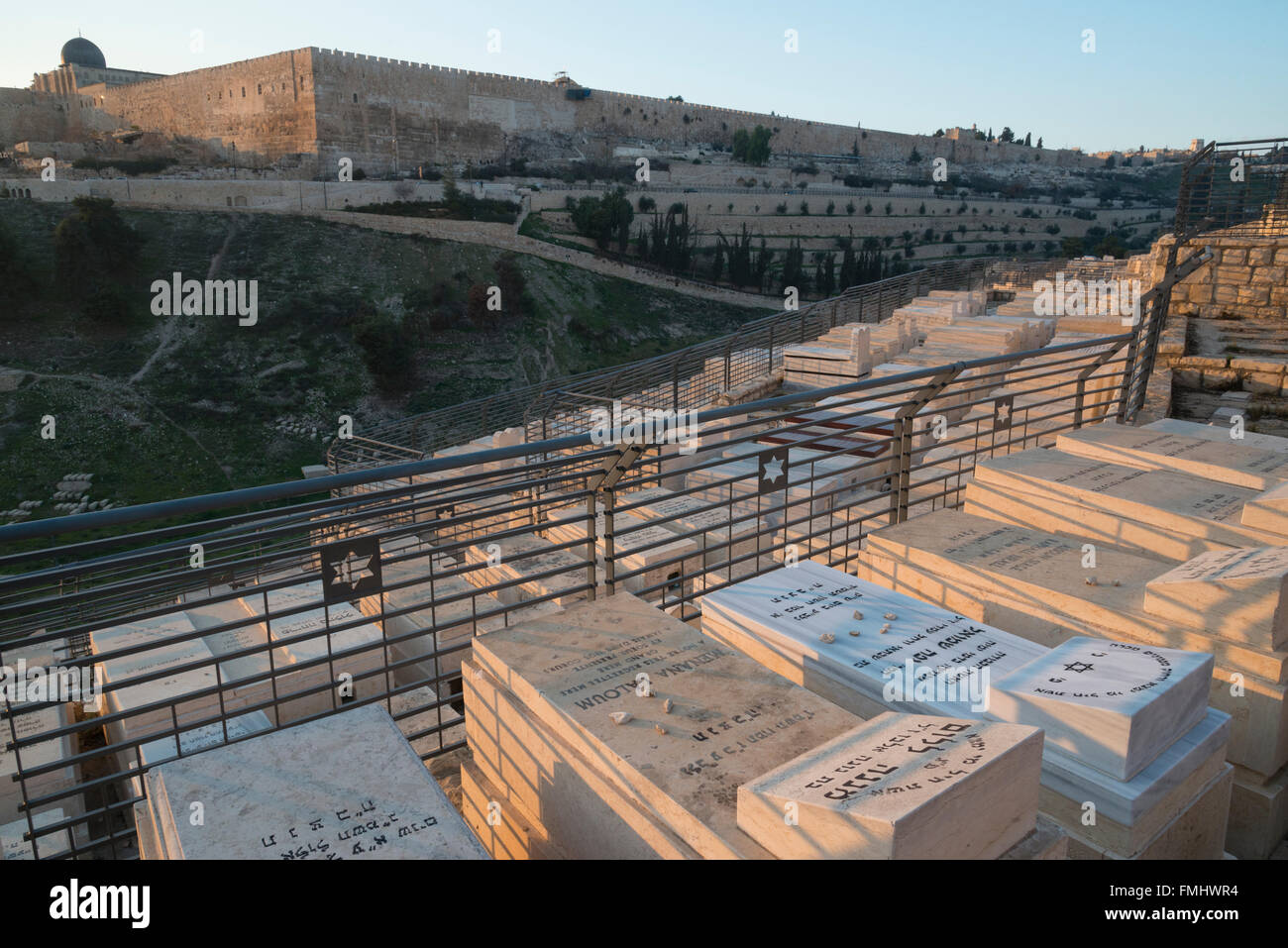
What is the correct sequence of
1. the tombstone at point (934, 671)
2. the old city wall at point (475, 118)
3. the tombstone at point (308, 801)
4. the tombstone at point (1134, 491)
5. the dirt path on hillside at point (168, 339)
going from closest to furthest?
the tombstone at point (308, 801), the tombstone at point (934, 671), the tombstone at point (1134, 491), the dirt path on hillside at point (168, 339), the old city wall at point (475, 118)

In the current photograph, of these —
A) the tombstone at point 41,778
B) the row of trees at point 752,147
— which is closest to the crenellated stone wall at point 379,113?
the row of trees at point 752,147

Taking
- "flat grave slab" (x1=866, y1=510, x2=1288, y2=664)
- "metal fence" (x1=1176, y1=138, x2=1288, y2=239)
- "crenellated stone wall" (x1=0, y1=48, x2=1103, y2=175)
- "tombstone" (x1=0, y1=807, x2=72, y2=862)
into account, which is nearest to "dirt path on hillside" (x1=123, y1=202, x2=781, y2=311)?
"crenellated stone wall" (x1=0, y1=48, x2=1103, y2=175)

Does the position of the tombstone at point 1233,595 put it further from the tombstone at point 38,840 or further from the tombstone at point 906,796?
the tombstone at point 38,840

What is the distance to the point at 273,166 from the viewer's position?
152ft

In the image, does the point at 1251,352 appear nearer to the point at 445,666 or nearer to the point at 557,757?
the point at 445,666

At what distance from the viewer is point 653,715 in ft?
7.60

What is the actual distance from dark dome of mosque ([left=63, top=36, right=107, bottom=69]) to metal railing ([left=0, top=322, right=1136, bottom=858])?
73.2 m

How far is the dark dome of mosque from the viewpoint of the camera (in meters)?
61.7

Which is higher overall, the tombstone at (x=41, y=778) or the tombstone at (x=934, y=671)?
the tombstone at (x=934, y=671)

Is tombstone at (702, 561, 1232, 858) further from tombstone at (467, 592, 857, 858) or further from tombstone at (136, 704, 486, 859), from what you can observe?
tombstone at (136, 704, 486, 859)

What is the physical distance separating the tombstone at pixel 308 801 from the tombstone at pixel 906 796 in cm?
67

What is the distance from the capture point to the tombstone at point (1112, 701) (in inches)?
81.7
